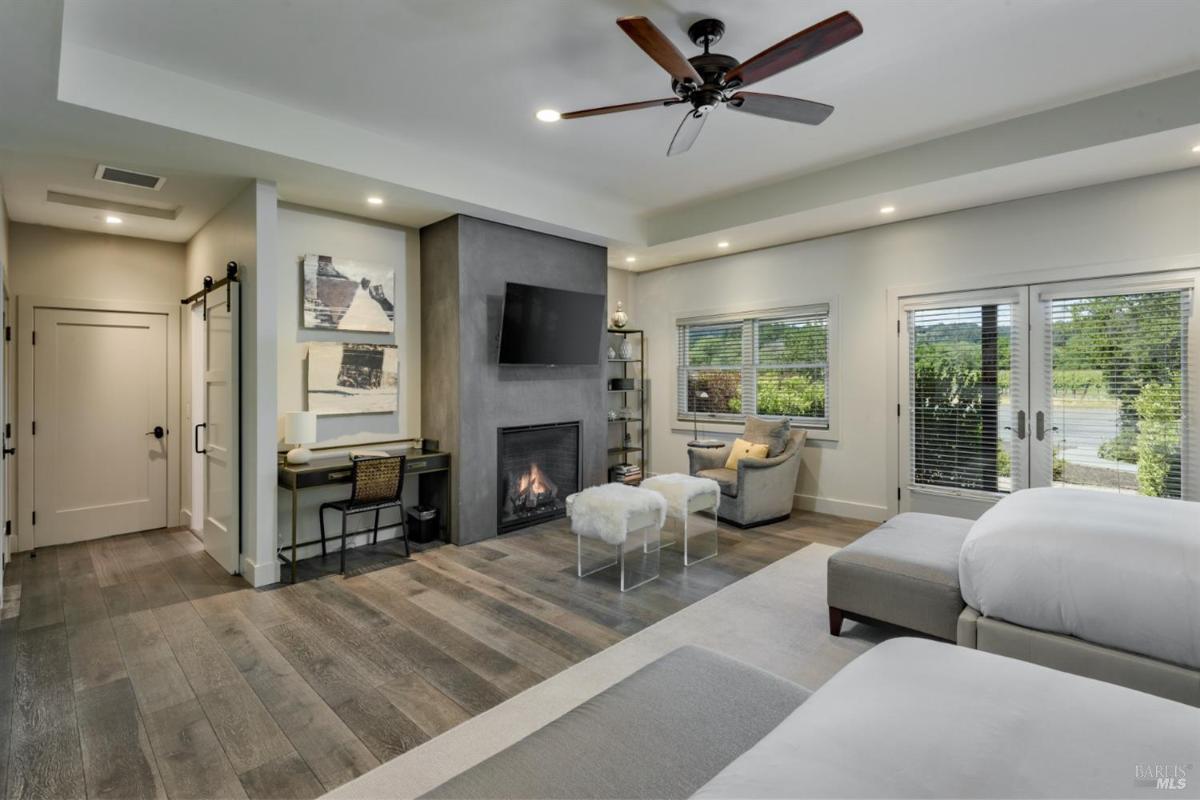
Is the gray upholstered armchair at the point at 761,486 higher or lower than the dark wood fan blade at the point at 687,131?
lower

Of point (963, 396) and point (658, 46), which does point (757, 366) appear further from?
point (658, 46)

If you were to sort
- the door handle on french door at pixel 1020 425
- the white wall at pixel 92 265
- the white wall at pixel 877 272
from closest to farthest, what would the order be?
1. the white wall at pixel 877 272
2. the door handle on french door at pixel 1020 425
3. the white wall at pixel 92 265

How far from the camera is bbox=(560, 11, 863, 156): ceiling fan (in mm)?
2143

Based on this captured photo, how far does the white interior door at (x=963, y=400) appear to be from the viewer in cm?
451

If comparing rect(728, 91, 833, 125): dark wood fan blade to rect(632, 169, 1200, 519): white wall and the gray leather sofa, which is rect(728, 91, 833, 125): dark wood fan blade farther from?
the gray leather sofa

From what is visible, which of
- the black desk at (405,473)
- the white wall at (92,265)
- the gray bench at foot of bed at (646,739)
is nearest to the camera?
the gray bench at foot of bed at (646,739)

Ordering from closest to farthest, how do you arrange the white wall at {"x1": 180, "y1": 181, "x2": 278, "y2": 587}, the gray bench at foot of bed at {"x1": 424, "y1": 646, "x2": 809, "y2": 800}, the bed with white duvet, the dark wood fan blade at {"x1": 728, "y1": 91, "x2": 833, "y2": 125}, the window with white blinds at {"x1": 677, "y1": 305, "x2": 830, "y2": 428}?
the gray bench at foot of bed at {"x1": 424, "y1": 646, "x2": 809, "y2": 800} < the bed with white duvet < the dark wood fan blade at {"x1": 728, "y1": 91, "x2": 833, "y2": 125} < the white wall at {"x1": 180, "y1": 181, "x2": 278, "y2": 587} < the window with white blinds at {"x1": 677, "y1": 305, "x2": 830, "y2": 428}

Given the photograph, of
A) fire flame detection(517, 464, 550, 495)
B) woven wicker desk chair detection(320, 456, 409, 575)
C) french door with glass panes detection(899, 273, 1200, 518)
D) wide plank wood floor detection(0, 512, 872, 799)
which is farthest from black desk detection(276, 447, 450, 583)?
french door with glass panes detection(899, 273, 1200, 518)

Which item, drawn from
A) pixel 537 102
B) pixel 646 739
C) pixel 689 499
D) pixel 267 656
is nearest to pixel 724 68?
pixel 537 102

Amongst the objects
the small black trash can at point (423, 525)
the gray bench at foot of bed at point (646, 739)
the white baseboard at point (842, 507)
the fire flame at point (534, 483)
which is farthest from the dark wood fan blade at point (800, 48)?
the white baseboard at point (842, 507)

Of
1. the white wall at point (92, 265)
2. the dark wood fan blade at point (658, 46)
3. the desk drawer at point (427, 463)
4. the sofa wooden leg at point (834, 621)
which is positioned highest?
the dark wood fan blade at point (658, 46)

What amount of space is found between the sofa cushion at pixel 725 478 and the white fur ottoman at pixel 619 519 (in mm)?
1180

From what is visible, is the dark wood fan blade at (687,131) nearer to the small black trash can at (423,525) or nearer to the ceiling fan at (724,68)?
the ceiling fan at (724,68)

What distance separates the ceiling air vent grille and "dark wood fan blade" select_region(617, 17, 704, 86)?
3.37 meters
